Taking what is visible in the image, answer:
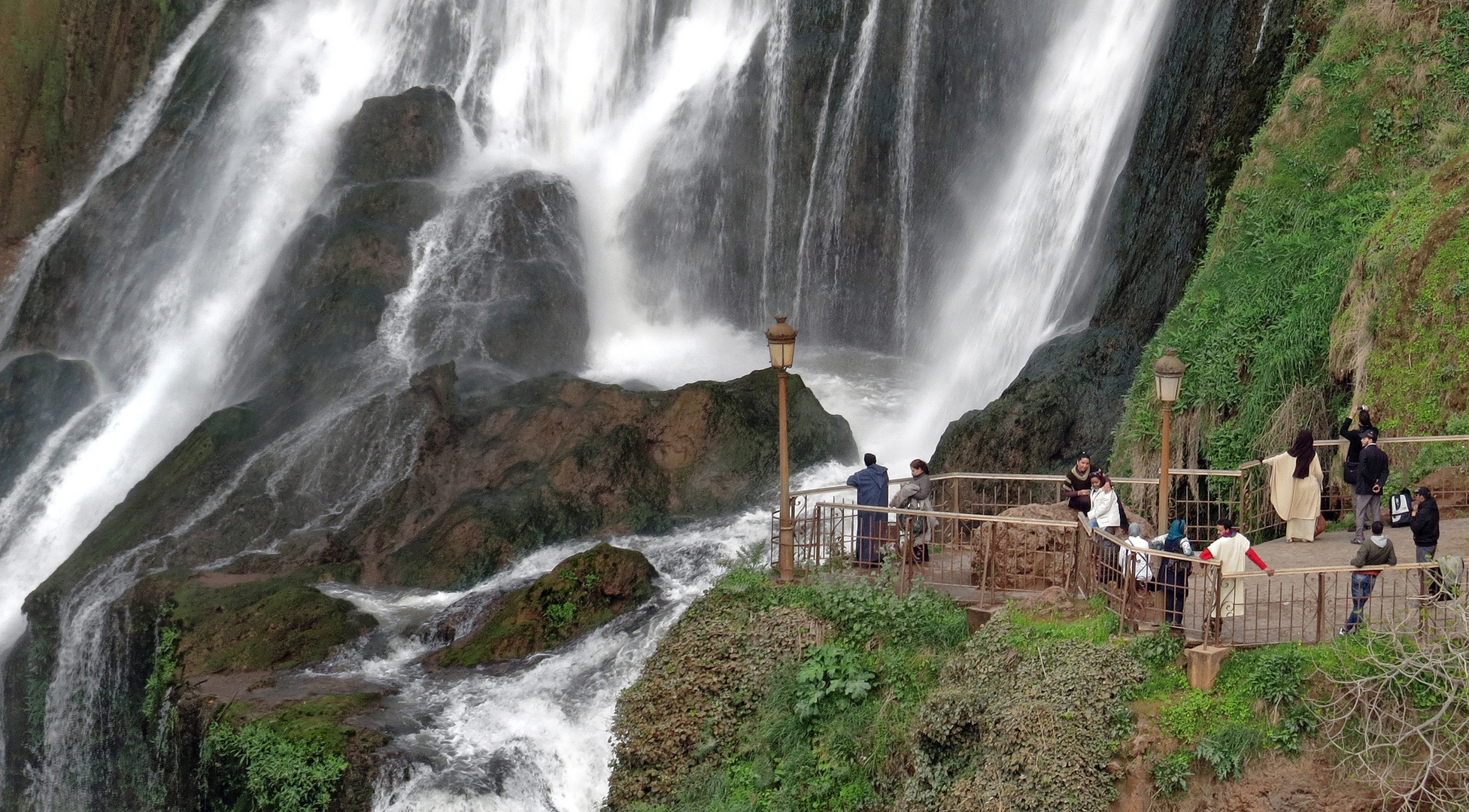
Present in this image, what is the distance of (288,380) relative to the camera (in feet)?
93.4

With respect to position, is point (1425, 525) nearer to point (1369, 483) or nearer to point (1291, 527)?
point (1369, 483)

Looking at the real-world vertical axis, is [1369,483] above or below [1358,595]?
above

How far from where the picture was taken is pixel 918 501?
15055 mm

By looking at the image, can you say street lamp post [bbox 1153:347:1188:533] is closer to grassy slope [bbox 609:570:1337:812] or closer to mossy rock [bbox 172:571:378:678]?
grassy slope [bbox 609:570:1337:812]

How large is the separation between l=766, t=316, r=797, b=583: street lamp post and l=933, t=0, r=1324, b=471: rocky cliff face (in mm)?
6445

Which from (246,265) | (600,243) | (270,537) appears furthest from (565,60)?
(270,537)

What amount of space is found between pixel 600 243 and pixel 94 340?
1267 centimetres

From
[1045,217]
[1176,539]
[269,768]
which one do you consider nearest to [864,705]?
[1176,539]

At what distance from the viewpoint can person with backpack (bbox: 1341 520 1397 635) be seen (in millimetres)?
11234

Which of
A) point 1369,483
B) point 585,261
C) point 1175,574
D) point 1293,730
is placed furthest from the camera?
point 585,261

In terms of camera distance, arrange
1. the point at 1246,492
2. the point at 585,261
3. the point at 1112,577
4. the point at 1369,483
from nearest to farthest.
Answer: the point at 1112,577 → the point at 1369,483 → the point at 1246,492 → the point at 585,261

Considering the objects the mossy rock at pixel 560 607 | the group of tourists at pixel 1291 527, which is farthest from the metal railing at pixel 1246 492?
the mossy rock at pixel 560 607

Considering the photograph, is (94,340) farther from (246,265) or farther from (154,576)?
(154,576)

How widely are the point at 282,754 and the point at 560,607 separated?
12.9 feet
